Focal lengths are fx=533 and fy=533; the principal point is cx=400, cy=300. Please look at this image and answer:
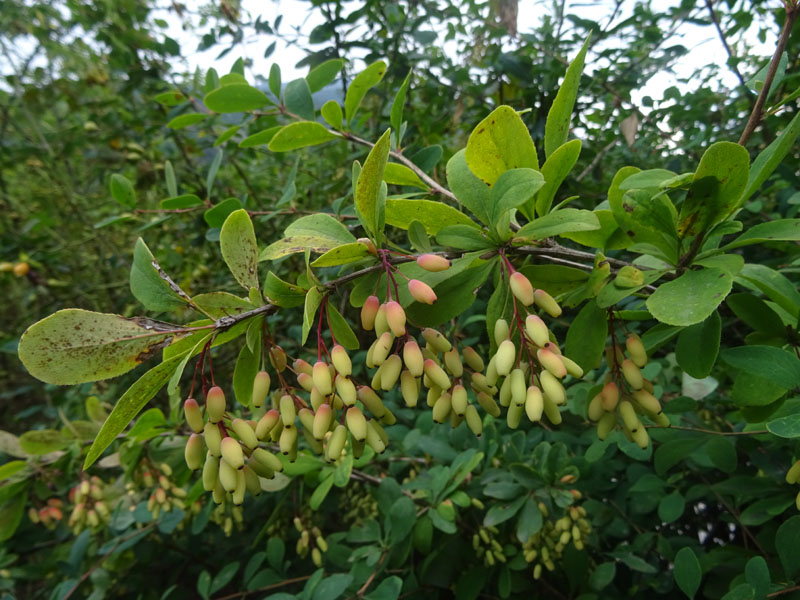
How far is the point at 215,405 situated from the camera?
65cm

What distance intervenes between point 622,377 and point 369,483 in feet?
2.77

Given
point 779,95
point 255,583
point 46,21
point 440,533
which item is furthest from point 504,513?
point 46,21

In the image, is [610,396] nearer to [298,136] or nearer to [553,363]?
[553,363]

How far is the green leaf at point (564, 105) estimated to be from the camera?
0.59 meters

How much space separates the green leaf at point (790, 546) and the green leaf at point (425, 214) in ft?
2.41

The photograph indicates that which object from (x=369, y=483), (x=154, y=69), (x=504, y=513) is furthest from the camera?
(x=154, y=69)

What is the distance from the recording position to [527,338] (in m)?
0.64

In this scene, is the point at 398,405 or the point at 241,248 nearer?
the point at 241,248

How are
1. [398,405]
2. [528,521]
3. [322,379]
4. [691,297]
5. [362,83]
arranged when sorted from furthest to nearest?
[398,405]
[528,521]
[362,83]
[322,379]
[691,297]

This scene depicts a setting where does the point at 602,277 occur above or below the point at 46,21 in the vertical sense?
below

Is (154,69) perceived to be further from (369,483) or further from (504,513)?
(504,513)

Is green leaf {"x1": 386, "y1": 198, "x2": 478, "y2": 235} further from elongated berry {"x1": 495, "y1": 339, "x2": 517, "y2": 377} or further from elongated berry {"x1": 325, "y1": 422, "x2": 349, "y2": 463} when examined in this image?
elongated berry {"x1": 325, "y1": 422, "x2": 349, "y2": 463}

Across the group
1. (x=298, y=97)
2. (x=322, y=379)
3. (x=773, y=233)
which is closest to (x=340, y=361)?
(x=322, y=379)

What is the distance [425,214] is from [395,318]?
143 millimetres
